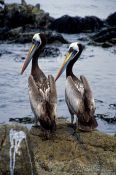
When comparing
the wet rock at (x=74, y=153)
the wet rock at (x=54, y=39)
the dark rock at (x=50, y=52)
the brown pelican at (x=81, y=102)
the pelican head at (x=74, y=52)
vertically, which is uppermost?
the pelican head at (x=74, y=52)

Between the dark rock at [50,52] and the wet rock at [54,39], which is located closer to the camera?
the dark rock at [50,52]

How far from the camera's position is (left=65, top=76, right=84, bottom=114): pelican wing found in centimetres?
1015

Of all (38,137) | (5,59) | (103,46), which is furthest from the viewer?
(103,46)

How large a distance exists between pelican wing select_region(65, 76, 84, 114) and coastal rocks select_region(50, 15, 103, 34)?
27556 mm

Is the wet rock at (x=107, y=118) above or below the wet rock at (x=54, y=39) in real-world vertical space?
below

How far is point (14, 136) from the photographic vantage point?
7.02m

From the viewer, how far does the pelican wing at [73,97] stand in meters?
10.1

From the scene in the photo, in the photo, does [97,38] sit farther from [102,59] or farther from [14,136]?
[14,136]

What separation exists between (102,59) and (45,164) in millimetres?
19274

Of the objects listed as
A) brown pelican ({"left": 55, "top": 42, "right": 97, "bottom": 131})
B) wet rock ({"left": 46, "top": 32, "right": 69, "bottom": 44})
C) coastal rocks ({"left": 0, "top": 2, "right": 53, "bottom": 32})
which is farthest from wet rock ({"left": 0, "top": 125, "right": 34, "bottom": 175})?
coastal rocks ({"left": 0, "top": 2, "right": 53, "bottom": 32})

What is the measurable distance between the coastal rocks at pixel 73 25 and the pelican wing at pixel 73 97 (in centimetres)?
2756

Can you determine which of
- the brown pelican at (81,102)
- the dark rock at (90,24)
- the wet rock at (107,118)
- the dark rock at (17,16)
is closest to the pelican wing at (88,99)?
the brown pelican at (81,102)

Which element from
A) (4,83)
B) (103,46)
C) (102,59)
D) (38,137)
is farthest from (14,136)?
(103,46)

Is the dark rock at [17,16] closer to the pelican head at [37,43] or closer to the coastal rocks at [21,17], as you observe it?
the coastal rocks at [21,17]
